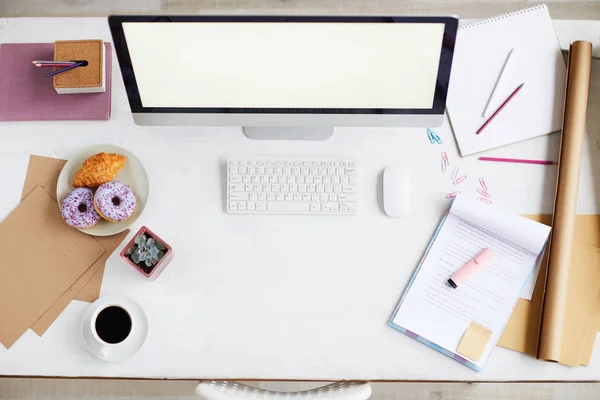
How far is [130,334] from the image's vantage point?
1.01 metres

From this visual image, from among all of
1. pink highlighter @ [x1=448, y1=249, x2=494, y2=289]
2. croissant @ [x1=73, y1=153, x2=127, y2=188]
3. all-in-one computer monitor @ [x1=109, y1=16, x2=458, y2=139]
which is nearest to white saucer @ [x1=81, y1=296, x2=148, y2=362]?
croissant @ [x1=73, y1=153, x2=127, y2=188]

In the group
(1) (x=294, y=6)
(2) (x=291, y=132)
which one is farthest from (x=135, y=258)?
(1) (x=294, y=6)

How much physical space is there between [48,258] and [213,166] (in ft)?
1.22

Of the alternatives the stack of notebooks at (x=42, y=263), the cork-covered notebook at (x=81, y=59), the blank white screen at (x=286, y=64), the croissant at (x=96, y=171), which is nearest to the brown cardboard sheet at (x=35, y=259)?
the stack of notebooks at (x=42, y=263)

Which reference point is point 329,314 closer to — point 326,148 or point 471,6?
point 326,148

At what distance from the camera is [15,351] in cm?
104

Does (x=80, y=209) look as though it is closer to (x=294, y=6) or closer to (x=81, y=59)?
(x=81, y=59)

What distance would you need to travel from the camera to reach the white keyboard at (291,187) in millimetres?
1075

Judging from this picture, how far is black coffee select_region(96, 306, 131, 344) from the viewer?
1.00 meters

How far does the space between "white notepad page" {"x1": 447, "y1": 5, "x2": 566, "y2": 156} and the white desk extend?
0.04 m

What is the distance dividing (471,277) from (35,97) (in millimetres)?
967

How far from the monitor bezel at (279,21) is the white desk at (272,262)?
0.15 metres

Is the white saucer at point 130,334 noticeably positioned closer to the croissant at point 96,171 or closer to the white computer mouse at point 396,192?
the croissant at point 96,171

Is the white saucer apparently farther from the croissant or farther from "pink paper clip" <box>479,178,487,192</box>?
"pink paper clip" <box>479,178,487,192</box>
